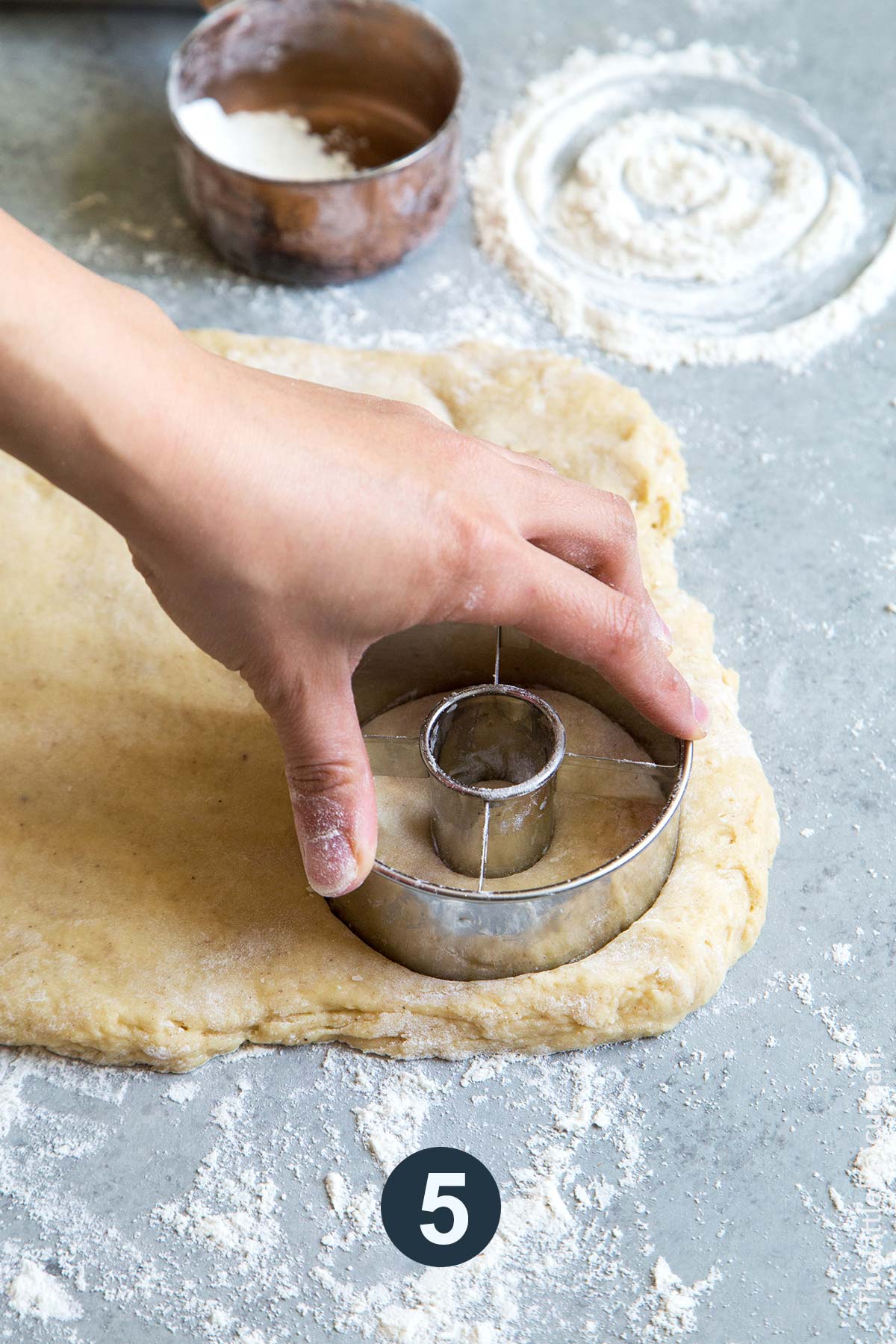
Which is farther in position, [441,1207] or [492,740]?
[492,740]

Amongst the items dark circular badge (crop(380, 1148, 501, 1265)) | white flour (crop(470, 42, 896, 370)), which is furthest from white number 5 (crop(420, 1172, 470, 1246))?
white flour (crop(470, 42, 896, 370))

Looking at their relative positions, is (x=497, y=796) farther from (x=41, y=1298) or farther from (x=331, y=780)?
(x=41, y=1298)

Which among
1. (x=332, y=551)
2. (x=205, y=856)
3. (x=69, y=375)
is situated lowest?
(x=205, y=856)

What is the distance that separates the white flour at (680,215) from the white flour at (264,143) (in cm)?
27

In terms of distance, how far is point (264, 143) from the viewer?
84.9 inches

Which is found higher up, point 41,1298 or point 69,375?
point 69,375

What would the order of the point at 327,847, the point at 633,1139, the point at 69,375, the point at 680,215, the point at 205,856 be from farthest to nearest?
the point at 680,215 → the point at 205,856 → the point at 633,1139 → the point at 327,847 → the point at 69,375

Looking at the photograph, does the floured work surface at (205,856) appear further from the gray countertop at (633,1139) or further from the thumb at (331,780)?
the thumb at (331,780)

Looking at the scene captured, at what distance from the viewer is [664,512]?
171 centimetres

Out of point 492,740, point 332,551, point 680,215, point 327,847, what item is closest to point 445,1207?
point 327,847

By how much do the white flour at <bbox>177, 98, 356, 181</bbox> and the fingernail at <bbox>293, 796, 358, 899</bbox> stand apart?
1344mm

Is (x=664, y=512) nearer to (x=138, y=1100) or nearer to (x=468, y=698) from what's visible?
(x=468, y=698)

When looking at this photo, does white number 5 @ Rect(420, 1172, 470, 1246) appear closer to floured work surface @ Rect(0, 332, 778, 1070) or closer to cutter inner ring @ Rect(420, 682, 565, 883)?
floured work surface @ Rect(0, 332, 778, 1070)

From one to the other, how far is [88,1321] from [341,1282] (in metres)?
0.24
